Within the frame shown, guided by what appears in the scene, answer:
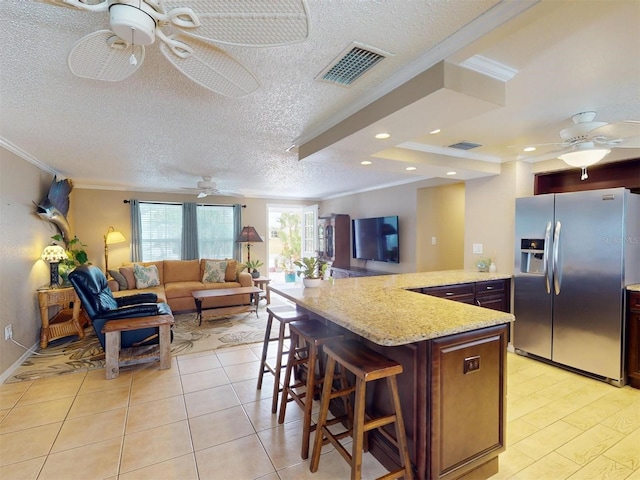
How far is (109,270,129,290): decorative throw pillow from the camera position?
5.23 meters

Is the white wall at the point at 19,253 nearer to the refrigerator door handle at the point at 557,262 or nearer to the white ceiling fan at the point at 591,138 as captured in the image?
the white ceiling fan at the point at 591,138

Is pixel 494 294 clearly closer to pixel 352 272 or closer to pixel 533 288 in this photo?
pixel 533 288

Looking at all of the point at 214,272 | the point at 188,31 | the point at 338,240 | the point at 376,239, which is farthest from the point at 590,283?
the point at 214,272

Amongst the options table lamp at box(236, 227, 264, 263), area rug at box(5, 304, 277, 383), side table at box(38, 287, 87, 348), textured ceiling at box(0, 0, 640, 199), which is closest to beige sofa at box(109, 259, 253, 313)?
area rug at box(5, 304, 277, 383)

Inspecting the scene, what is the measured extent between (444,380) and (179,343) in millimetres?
3417

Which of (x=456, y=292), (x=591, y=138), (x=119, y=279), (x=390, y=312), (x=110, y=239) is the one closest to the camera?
(x=390, y=312)

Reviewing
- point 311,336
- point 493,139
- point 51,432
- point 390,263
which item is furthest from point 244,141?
point 390,263

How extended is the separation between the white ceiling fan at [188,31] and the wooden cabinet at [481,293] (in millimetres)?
2499

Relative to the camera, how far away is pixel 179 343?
394 centimetres

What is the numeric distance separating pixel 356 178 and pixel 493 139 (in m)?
2.42

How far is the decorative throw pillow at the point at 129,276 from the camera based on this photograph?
5.33 meters

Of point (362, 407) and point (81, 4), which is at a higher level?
point (81, 4)

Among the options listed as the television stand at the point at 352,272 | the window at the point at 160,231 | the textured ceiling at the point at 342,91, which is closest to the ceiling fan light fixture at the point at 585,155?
the textured ceiling at the point at 342,91

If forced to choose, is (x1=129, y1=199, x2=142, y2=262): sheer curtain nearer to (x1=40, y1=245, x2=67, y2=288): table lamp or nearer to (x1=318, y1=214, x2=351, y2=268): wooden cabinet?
(x1=40, y1=245, x2=67, y2=288): table lamp
